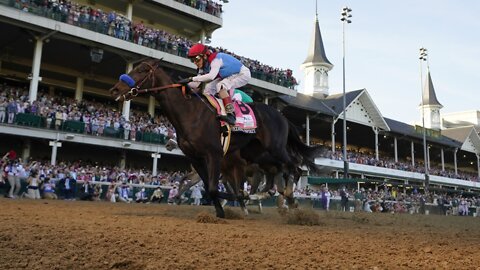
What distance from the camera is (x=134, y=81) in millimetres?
8125

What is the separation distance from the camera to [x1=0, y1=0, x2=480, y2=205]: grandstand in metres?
23.6

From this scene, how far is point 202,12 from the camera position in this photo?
33.4m

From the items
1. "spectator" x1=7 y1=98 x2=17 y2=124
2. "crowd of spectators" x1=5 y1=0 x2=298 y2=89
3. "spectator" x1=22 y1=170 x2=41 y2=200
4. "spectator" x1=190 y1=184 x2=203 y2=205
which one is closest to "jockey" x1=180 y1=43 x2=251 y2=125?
"spectator" x1=22 y1=170 x2=41 y2=200

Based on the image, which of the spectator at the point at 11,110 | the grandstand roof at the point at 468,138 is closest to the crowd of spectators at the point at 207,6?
the spectator at the point at 11,110

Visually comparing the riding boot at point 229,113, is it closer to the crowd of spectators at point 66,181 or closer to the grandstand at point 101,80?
the crowd of spectators at point 66,181

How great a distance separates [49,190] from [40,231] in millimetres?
14766

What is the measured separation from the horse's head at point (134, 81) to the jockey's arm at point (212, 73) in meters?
0.83

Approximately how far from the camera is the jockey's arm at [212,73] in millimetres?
8125

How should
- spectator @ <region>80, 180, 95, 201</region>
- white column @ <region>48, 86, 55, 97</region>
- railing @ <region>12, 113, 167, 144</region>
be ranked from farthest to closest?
white column @ <region>48, 86, 55, 97</region> < railing @ <region>12, 113, 167, 144</region> < spectator @ <region>80, 180, 95, 201</region>

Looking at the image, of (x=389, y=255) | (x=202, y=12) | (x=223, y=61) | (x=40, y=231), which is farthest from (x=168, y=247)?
(x=202, y=12)

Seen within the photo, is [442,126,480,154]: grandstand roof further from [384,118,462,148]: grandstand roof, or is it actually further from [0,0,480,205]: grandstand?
[0,0,480,205]: grandstand

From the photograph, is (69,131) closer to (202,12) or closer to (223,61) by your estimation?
(202,12)

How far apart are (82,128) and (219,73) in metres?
17.4

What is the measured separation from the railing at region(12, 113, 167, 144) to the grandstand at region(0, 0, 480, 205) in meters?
0.05
